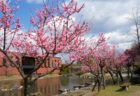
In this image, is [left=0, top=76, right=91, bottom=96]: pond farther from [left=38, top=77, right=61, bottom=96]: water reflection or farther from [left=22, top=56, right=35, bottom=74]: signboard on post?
[left=22, top=56, right=35, bottom=74]: signboard on post

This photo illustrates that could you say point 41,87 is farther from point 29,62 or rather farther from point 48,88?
point 29,62

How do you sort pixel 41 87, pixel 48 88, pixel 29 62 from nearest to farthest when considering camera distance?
pixel 48 88 < pixel 41 87 < pixel 29 62

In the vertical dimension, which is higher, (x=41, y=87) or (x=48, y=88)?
(x=41, y=87)

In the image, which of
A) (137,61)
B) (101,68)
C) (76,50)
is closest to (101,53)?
(101,68)

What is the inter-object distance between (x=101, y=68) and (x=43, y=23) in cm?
2103

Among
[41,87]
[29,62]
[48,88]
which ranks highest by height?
[29,62]

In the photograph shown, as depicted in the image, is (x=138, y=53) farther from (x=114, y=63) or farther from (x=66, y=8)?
(x=66, y=8)

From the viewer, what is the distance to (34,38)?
12844 millimetres

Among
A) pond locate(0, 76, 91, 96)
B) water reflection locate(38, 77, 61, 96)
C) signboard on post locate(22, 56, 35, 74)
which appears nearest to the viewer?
signboard on post locate(22, 56, 35, 74)

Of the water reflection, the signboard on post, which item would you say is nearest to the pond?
the water reflection

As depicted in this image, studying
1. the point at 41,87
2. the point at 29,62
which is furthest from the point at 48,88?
the point at 29,62

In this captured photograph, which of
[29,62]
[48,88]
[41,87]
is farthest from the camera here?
[29,62]

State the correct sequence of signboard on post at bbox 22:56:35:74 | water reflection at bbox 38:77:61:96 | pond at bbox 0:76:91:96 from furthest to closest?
water reflection at bbox 38:77:61:96 → pond at bbox 0:76:91:96 → signboard on post at bbox 22:56:35:74

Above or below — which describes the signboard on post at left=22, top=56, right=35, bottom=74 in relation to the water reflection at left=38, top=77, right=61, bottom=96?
above
